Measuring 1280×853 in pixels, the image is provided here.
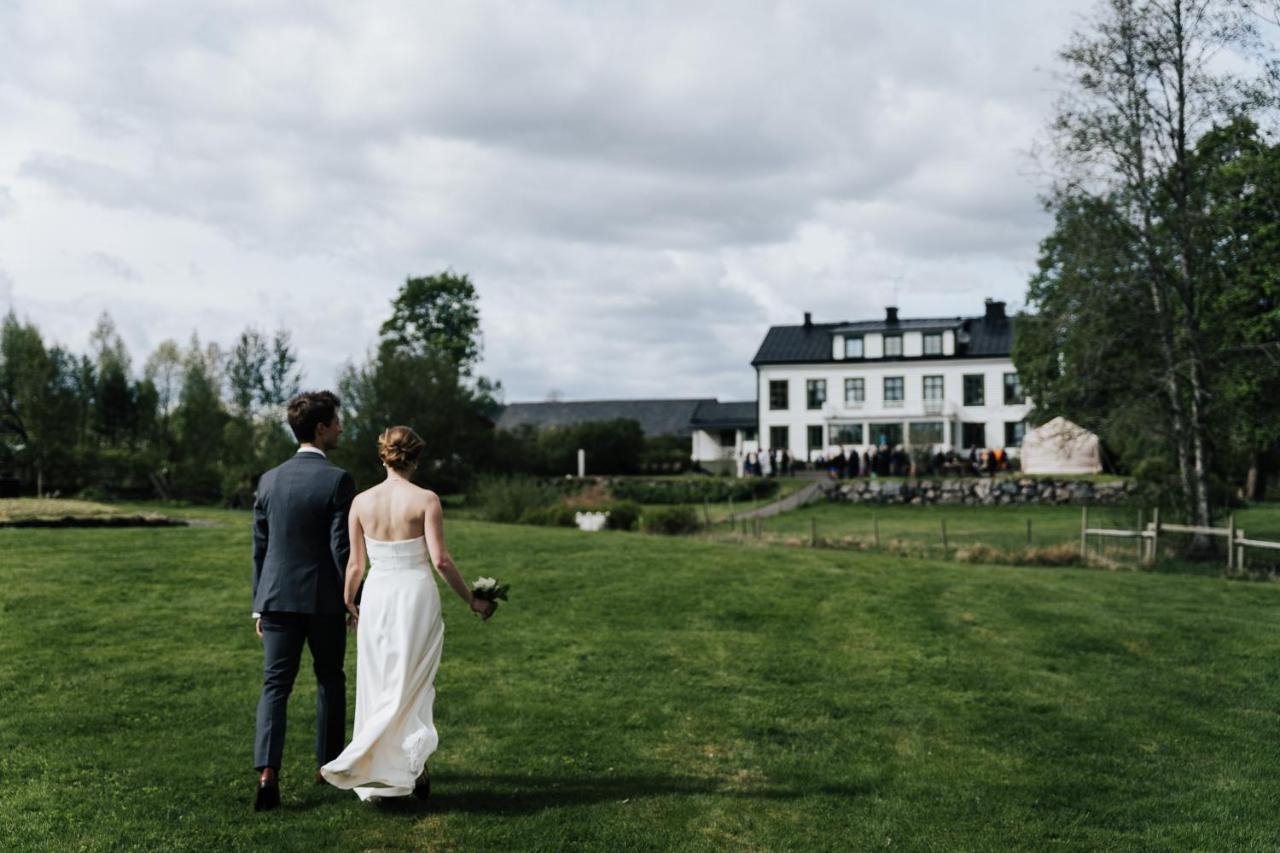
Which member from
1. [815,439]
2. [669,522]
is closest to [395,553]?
[669,522]

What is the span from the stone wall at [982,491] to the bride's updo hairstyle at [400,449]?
1384 inches

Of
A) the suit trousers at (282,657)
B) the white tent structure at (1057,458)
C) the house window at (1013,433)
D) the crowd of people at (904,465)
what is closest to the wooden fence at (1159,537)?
the suit trousers at (282,657)

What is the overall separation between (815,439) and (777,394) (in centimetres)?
346

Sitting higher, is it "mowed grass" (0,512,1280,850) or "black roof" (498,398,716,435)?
"black roof" (498,398,716,435)

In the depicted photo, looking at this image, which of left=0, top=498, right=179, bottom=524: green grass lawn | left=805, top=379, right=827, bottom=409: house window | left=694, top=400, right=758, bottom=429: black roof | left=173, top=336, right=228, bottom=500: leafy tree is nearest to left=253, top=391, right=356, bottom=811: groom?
left=0, top=498, right=179, bottom=524: green grass lawn

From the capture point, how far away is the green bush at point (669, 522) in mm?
26203

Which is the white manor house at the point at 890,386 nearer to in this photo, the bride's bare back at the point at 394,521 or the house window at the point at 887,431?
the house window at the point at 887,431

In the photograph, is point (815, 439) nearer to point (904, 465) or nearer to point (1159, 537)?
point (904, 465)

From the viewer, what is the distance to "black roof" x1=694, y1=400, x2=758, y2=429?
70.0 m

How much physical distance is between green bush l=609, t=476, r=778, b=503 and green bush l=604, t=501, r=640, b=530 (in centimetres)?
1421

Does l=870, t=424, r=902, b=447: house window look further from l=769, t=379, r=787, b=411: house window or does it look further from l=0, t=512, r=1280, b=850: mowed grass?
l=0, t=512, r=1280, b=850: mowed grass

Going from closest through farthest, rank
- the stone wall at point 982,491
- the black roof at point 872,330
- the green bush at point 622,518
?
the green bush at point 622,518 → the stone wall at point 982,491 → the black roof at point 872,330

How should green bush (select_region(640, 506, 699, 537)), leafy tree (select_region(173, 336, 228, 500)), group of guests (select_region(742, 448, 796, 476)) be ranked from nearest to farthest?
green bush (select_region(640, 506, 699, 537)) < leafy tree (select_region(173, 336, 228, 500)) < group of guests (select_region(742, 448, 796, 476))

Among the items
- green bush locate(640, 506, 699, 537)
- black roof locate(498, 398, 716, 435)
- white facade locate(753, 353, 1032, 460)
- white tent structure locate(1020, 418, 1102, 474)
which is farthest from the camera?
black roof locate(498, 398, 716, 435)
